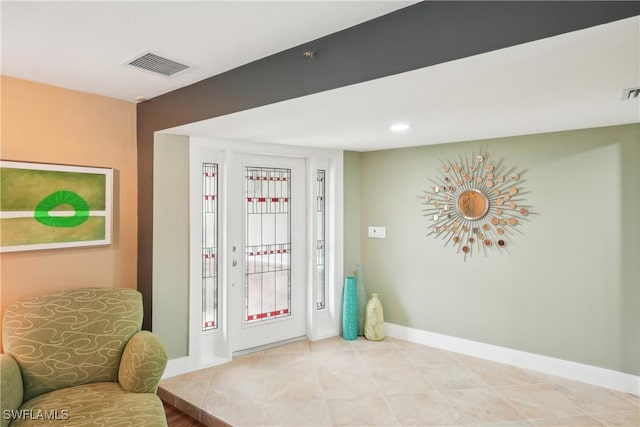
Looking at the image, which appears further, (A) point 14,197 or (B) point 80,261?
(B) point 80,261

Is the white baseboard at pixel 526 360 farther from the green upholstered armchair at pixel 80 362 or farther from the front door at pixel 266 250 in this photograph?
the green upholstered armchair at pixel 80 362

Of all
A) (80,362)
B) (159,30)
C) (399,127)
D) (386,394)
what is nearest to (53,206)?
(80,362)

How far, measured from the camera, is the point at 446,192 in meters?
3.80

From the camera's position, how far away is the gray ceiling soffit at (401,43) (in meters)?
1.31

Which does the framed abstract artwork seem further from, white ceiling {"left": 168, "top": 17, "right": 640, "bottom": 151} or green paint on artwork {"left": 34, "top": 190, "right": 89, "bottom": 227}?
white ceiling {"left": 168, "top": 17, "right": 640, "bottom": 151}

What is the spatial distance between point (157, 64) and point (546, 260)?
3.23m

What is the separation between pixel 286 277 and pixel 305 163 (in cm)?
118

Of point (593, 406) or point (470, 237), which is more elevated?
point (470, 237)

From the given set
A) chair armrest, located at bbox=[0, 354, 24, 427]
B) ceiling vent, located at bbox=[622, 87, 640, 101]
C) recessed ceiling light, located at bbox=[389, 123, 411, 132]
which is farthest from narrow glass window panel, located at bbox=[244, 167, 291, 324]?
ceiling vent, located at bbox=[622, 87, 640, 101]

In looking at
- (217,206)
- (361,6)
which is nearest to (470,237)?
(217,206)

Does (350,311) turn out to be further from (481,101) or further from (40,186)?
(40,186)

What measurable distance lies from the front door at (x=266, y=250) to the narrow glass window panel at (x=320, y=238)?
0.18m

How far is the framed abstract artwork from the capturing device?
2566 millimetres

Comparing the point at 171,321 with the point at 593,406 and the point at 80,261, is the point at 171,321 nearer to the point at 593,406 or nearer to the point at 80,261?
the point at 80,261
